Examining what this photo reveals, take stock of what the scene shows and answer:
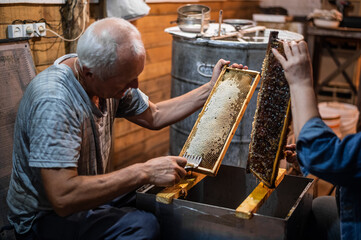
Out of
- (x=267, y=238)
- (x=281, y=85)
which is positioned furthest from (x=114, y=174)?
(x=281, y=85)

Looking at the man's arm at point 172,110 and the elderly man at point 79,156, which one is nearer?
the elderly man at point 79,156

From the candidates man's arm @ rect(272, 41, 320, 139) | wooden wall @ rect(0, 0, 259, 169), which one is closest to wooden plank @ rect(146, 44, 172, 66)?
wooden wall @ rect(0, 0, 259, 169)

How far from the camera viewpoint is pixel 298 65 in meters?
1.64

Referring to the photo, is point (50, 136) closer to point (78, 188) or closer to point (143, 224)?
point (78, 188)

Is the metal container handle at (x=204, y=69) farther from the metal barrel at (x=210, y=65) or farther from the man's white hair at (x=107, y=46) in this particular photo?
the man's white hair at (x=107, y=46)

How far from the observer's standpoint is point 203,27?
3.65 m

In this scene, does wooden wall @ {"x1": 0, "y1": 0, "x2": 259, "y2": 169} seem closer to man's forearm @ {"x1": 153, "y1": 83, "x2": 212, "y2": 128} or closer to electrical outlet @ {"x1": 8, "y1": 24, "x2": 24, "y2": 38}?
electrical outlet @ {"x1": 8, "y1": 24, "x2": 24, "y2": 38}

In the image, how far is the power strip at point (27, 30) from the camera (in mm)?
2850

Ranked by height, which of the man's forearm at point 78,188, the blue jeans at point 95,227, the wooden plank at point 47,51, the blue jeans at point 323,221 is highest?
the wooden plank at point 47,51

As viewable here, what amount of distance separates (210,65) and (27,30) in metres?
1.46

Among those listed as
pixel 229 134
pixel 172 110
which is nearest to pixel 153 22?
pixel 172 110

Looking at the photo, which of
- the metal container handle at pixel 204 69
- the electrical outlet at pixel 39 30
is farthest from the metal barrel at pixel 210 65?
the electrical outlet at pixel 39 30

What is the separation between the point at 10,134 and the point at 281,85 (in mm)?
1894

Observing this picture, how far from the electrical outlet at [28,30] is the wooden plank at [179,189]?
1.66 meters
